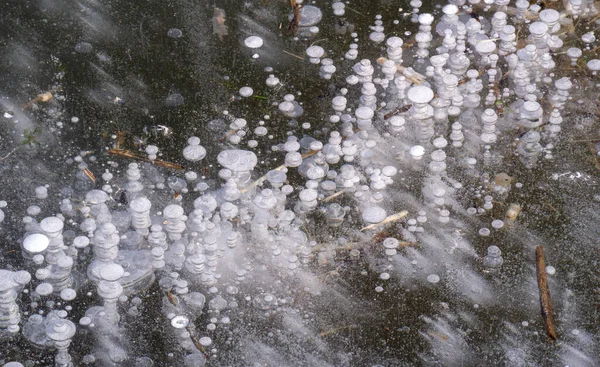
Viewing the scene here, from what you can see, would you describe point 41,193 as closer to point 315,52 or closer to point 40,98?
point 40,98

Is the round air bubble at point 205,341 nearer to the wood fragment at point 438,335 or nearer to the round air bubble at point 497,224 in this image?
the wood fragment at point 438,335

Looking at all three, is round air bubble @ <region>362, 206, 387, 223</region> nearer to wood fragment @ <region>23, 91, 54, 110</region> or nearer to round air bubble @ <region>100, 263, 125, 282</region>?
round air bubble @ <region>100, 263, 125, 282</region>

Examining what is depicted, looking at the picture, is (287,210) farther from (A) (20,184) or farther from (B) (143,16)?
(B) (143,16)

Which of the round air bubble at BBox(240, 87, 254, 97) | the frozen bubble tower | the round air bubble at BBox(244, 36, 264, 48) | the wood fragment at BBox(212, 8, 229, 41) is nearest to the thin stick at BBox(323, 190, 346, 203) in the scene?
the frozen bubble tower

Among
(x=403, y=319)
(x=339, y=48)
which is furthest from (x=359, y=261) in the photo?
(x=339, y=48)

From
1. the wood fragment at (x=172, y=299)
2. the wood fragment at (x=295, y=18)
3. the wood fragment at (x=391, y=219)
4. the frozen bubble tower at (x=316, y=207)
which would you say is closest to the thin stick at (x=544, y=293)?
the frozen bubble tower at (x=316, y=207)

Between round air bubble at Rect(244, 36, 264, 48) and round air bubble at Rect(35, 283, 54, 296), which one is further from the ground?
round air bubble at Rect(244, 36, 264, 48)

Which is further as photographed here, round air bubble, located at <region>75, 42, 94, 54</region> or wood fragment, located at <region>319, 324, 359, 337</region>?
round air bubble, located at <region>75, 42, 94, 54</region>
